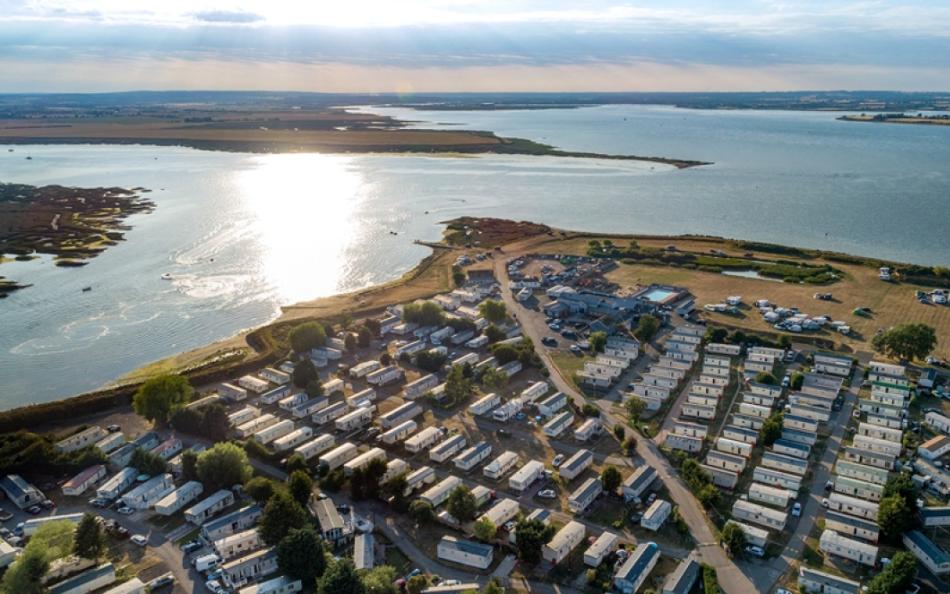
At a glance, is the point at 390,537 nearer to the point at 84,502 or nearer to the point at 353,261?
the point at 84,502

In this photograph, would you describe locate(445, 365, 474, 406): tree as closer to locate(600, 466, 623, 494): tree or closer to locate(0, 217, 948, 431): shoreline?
locate(600, 466, 623, 494): tree

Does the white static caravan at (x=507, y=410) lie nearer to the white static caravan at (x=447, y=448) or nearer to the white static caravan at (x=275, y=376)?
the white static caravan at (x=447, y=448)

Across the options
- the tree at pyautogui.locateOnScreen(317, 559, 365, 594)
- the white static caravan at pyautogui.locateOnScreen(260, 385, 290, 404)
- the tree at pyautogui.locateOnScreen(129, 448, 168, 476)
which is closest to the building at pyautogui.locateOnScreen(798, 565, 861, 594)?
the tree at pyautogui.locateOnScreen(317, 559, 365, 594)

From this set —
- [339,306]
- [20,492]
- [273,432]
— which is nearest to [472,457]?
[273,432]

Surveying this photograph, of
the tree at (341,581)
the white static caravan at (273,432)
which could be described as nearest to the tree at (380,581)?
the tree at (341,581)

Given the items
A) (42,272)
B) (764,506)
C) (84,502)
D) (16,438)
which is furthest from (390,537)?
(42,272)

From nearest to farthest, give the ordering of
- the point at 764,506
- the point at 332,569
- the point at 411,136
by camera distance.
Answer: the point at 332,569
the point at 764,506
the point at 411,136

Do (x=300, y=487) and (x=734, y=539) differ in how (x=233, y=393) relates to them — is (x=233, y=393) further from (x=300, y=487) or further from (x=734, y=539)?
(x=734, y=539)
